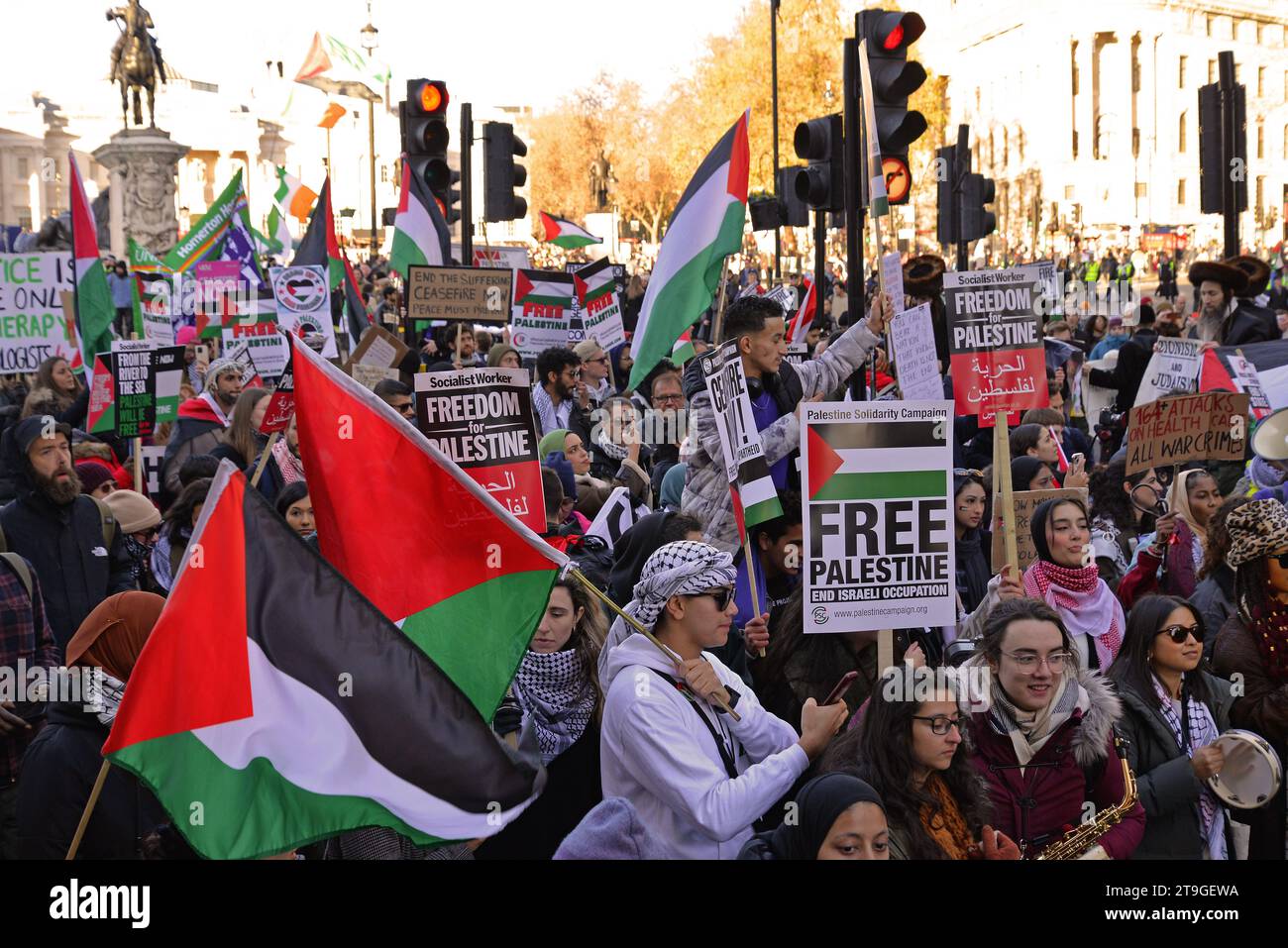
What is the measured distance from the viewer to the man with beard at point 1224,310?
11016 millimetres

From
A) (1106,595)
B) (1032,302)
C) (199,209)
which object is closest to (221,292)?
(1032,302)

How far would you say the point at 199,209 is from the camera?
89938 mm

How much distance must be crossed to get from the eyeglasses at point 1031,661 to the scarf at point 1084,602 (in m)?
1.41

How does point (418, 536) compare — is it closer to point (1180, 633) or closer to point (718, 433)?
point (1180, 633)

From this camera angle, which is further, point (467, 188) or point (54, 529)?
point (467, 188)

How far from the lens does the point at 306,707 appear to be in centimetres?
391

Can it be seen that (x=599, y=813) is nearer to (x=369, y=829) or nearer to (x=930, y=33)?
(x=369, y=829)

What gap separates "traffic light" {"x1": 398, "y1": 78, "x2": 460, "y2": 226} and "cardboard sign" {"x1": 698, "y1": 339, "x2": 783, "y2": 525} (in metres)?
7.94

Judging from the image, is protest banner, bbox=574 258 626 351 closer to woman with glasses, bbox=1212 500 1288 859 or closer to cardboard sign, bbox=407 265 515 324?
cardboard sign, bbox=407 265 515 324

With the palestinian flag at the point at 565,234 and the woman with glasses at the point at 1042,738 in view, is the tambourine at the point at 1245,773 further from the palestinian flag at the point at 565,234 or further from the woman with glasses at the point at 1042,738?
the palestinian flag at the point at 565,234

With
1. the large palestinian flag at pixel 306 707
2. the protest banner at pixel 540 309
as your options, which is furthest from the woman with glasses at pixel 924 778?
the protest banner at pixel 540 309

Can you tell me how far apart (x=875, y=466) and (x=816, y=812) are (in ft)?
5.74

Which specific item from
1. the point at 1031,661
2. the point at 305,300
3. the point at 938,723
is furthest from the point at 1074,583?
the point at 305,300

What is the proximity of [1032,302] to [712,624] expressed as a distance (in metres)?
4.47
